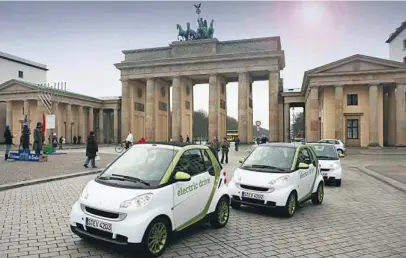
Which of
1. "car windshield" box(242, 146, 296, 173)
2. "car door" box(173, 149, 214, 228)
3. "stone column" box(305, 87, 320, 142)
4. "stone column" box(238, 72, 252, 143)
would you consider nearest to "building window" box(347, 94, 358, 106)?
"stone column" box(305, 87, 320, 142)

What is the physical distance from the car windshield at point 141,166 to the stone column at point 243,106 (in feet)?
135

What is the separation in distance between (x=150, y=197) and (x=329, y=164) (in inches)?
368

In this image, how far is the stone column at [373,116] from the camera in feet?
119

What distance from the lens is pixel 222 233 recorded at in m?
6.11

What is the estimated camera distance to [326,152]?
43.4ft

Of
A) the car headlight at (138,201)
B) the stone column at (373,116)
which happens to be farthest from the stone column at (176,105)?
the car headlight at (138,201)

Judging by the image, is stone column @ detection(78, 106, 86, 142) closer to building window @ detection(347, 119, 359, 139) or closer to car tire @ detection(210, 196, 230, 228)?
building window @ detection(347, 119, 359, 139)

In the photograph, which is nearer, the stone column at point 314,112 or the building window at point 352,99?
the stone column at point 314,112

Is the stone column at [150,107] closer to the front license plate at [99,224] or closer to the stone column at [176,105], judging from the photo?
the stone column at [176,105]

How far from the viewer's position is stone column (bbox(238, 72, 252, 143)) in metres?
46.8

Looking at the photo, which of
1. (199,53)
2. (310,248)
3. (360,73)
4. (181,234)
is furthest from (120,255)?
(199,53)

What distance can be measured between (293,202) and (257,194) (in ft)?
3.02

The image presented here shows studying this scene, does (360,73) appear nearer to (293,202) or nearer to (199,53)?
(199,53)

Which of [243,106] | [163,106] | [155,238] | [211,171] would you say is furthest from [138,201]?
[163,106]
